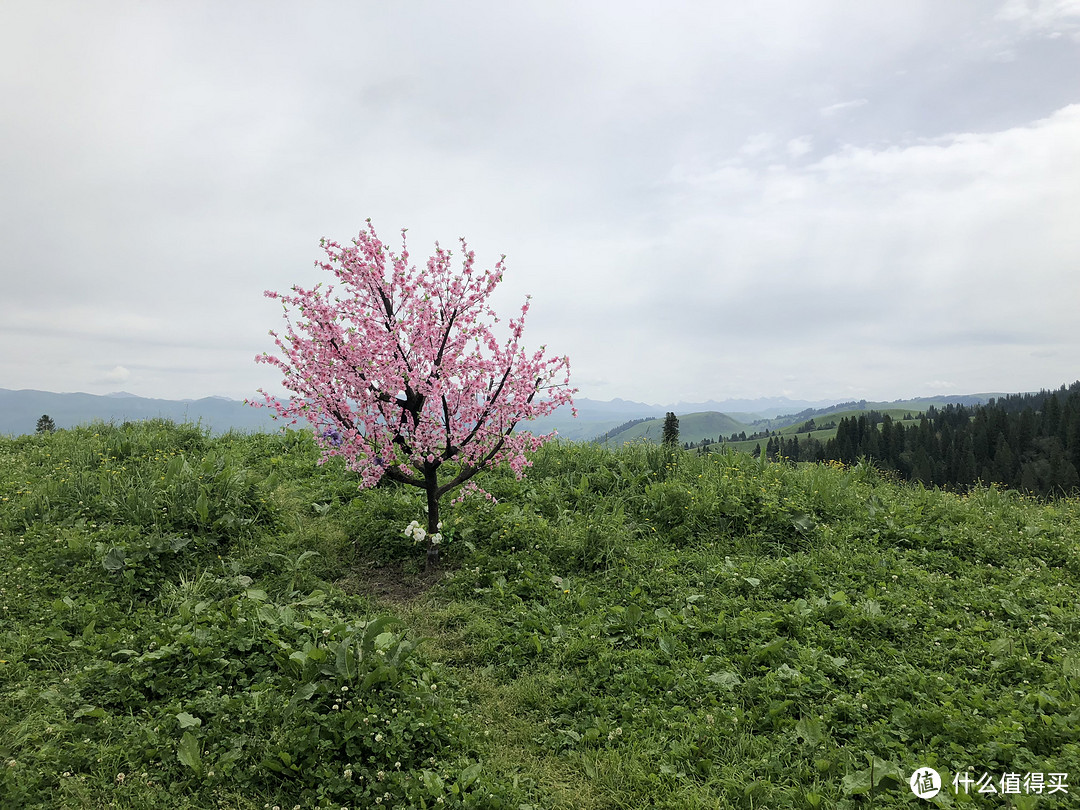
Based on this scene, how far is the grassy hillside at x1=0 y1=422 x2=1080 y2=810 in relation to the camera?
4746 mm

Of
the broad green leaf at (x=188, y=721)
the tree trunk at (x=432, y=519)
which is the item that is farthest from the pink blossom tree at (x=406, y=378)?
the broad green leaf at (x=188, y=721)

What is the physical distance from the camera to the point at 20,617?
22.2 ft

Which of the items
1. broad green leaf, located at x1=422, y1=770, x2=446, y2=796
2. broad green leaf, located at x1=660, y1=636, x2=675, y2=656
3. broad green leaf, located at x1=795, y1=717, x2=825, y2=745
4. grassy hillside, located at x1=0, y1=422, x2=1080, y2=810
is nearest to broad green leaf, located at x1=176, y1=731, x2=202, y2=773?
grassy hillside, located at x1=0, y1=422, x2=1080, y2=810

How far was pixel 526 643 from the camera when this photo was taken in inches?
281

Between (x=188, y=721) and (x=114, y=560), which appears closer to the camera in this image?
(x=188, y=721)

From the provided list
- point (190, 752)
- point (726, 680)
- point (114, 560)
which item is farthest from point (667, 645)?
point (114, 560)

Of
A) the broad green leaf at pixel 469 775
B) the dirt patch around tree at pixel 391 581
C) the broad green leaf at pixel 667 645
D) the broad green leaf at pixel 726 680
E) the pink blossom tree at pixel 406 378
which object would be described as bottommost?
the broad green leaf at pixel 469 775

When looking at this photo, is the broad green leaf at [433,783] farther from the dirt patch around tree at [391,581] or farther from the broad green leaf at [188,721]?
the dirt patch around tree at [391,581]

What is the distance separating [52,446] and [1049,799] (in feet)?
60.0

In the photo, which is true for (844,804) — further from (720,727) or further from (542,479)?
(542,479)

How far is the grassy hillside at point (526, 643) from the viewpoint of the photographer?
4.75 m

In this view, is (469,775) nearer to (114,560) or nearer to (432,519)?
(432,519)

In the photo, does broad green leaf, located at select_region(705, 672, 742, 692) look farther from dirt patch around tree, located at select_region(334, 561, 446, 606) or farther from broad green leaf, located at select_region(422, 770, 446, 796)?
dirt patch around tree, located at select_region(334, 561, 446, 606)

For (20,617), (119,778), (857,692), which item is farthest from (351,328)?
(857,692)
